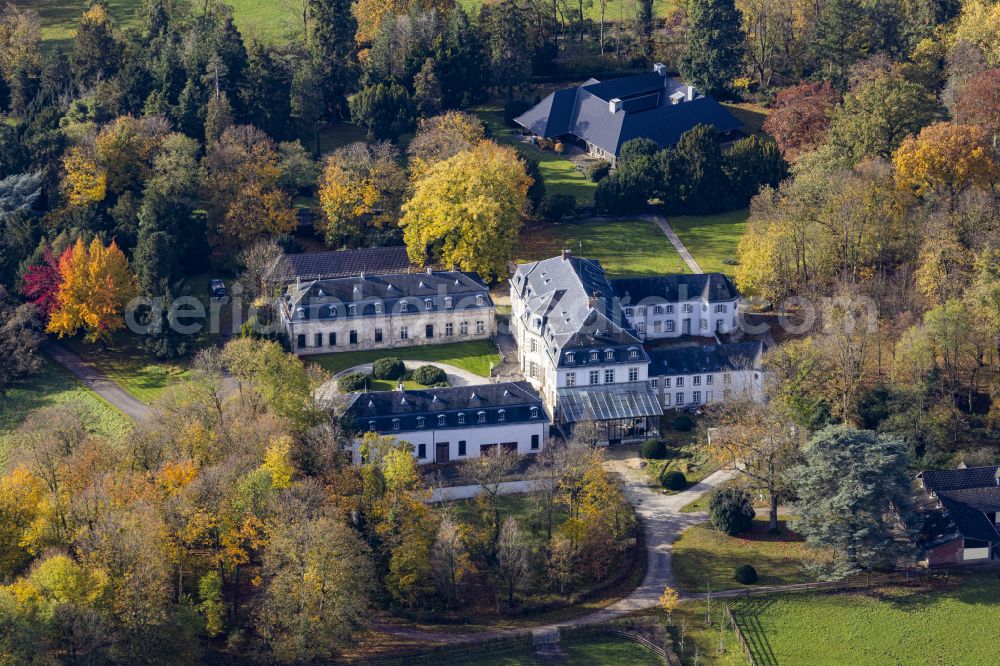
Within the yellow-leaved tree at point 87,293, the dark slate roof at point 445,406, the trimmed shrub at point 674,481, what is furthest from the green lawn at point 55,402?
the trimmed shrub at point 674,481

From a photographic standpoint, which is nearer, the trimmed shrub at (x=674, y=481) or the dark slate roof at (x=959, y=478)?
the dark slate roof at (x=959, y=478)

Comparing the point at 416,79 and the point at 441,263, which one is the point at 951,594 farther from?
the point at 416,79

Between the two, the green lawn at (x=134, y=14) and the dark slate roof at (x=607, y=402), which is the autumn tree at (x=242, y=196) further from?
the dark slate roof at (x=607, y=402)

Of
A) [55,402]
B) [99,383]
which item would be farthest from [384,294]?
[55,402]

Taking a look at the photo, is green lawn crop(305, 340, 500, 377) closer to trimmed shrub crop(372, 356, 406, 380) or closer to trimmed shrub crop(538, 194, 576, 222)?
trimmed shrub crop(372, 356, 406, 380)

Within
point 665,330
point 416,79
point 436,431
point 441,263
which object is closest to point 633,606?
point 436,431

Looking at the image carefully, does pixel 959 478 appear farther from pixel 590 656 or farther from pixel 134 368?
pixel 134 368
